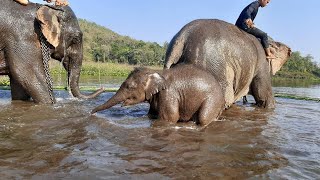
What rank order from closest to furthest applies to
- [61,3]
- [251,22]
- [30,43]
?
[30,43] → [251,22] → [61,3]

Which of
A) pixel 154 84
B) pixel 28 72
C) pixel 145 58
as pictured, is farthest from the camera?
pixel 145 58

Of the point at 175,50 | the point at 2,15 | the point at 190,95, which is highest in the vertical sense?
the point at 2,15

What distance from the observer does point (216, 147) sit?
17.5 feet

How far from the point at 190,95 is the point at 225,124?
922 mm

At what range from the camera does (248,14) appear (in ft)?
32.5

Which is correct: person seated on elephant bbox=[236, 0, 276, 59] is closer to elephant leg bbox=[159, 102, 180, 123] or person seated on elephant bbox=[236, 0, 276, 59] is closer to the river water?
the river water

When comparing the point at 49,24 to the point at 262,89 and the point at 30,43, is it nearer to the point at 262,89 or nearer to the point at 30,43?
the point at 30,43

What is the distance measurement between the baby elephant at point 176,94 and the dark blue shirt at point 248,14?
3.26 m

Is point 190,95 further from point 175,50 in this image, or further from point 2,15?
point 2,15

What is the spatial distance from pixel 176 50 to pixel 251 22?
2596mm

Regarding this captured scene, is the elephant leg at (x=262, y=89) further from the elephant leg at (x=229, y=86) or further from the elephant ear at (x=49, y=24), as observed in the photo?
the elephant ear at (x=49, y=24)

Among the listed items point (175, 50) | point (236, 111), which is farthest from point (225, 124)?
point (236, 111)

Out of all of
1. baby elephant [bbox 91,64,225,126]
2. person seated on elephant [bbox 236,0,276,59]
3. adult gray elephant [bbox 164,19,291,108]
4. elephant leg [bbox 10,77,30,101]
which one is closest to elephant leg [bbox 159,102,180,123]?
baby elephant [bbox 91,64,225,126]

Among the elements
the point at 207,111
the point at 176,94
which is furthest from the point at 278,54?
the point at 176,94
